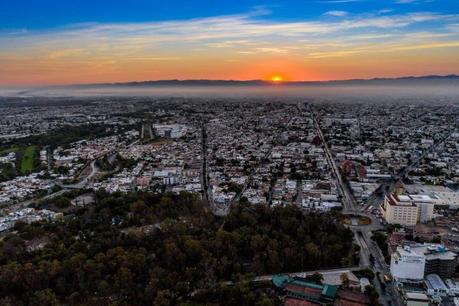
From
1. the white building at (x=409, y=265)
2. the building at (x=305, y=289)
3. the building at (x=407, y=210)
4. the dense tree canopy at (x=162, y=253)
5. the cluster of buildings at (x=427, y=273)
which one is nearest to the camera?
the building at (x=305, y=289)

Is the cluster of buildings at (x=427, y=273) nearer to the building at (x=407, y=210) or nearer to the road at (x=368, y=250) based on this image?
the road at (x=368, y=250)

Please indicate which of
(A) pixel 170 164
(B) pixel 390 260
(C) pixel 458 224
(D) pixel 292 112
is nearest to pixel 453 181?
(C) pixel 458 224

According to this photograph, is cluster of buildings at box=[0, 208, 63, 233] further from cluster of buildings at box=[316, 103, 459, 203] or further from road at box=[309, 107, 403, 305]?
cluster of buildings at box=[316, 103, 459, 203]

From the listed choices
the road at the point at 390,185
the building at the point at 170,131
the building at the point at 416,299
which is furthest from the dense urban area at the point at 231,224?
the building at the point at 170,131

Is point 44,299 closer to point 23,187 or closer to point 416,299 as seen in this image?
point 416,299

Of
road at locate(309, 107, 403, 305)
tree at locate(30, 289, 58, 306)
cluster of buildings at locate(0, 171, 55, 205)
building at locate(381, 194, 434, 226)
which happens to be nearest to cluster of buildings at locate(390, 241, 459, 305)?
road at locate(309, 107, 403, 305)
